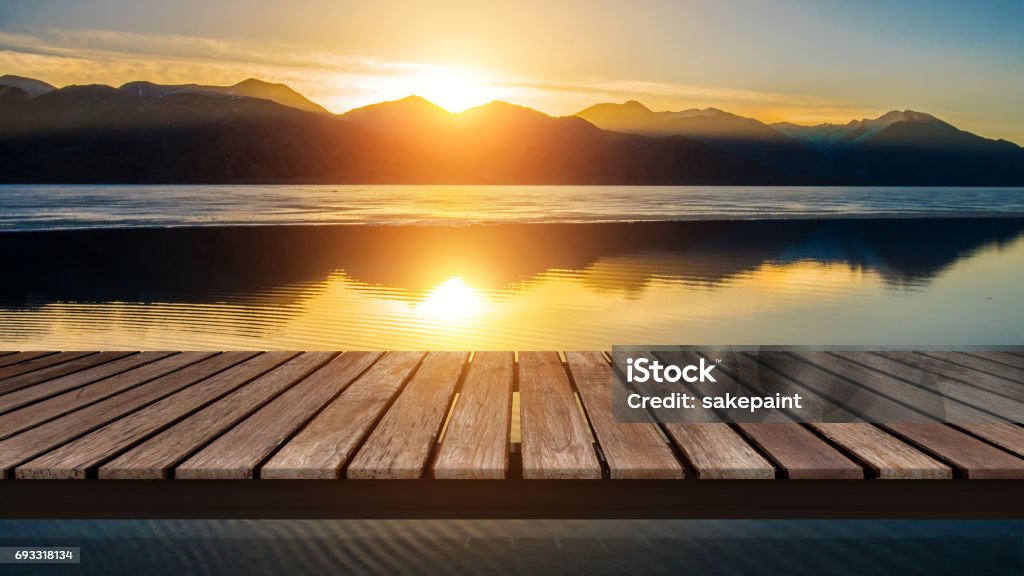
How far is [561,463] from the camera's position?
3088 mm

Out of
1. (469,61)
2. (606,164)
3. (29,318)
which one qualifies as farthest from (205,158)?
(29,318)

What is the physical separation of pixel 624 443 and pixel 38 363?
409cm

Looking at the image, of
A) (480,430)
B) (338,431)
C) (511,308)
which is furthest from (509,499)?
(511,308)

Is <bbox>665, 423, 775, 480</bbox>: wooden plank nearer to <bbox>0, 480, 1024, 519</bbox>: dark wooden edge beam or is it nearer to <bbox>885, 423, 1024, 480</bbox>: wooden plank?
<bbox>0, 480, 1024, 519</bbox>: dark wooden edge beam

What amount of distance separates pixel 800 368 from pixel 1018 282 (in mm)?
14911

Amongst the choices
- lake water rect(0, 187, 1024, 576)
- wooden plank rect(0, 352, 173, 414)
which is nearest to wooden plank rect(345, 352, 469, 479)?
lake water rect(0, 187, 1024, 576)

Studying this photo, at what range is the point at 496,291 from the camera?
48.1 feet

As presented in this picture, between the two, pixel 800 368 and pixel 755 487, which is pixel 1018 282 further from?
pixel 755 487

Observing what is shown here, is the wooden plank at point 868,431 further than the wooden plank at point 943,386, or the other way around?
the wooden plank at point 943,386

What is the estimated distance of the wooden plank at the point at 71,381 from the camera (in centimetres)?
413

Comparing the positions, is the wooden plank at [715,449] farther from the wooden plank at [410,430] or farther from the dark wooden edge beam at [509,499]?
the wooden plank at [410,430]

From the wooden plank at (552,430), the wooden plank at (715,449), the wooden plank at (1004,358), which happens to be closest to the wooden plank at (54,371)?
the wooden plank at (552,430)

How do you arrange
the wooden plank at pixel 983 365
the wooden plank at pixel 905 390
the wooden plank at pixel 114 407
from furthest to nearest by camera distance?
the wooden plank at pixel 983 365
the wooden plank at pixel 905 390
the wooden plank at pixel 114 407

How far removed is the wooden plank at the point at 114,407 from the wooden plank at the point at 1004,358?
4.93 metres
